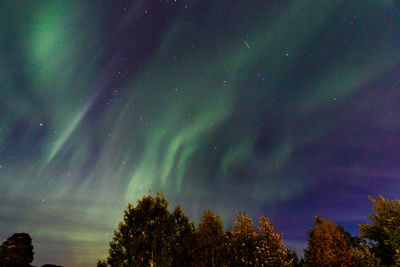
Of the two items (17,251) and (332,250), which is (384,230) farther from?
(17,251)

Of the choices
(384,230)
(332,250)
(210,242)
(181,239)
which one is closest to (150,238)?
(181,239)

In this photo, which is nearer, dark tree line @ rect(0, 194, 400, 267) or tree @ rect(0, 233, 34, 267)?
dark tree line @ rect(0, 194, 400, 267)

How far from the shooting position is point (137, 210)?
4144cm

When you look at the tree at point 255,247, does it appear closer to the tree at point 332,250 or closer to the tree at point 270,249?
the tree at point 270,249

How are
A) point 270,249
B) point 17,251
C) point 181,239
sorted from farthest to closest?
point 17,251, point 181,239, point 270,249

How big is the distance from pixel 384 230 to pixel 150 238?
122ft

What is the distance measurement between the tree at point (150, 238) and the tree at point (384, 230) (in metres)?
30.2

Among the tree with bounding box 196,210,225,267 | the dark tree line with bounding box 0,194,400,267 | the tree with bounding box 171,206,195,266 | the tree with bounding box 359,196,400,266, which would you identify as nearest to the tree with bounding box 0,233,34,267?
the dark tree line with bounding box 0,194,400,267

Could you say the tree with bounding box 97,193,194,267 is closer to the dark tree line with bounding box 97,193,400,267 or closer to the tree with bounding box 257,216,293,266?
the dark tree line with bounding box 97,193,400,267

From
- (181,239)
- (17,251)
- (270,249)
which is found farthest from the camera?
(17,251)

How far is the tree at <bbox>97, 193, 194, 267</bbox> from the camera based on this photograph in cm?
3778

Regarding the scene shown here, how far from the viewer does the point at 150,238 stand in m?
38.8

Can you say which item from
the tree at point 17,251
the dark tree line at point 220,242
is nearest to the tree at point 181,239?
the dark tree line at point 220,242

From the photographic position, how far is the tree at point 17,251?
51.3 m
